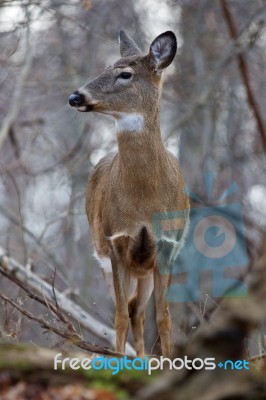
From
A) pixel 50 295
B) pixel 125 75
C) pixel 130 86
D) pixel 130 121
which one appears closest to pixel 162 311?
pixel 130 121

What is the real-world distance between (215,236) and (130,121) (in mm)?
1985

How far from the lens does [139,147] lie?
7180 mm

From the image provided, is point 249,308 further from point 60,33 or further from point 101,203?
point 60,33

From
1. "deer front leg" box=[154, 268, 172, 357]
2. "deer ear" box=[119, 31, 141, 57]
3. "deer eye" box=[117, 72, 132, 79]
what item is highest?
"deer ear" box=[119, 31, 141, 57]

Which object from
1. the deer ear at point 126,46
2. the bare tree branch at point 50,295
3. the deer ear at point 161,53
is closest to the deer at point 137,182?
the deer ear at point 161,53

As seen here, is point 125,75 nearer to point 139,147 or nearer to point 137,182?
point 139,147

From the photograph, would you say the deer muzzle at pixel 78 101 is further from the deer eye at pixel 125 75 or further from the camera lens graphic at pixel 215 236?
the camera lens graphic at pixel 215 236

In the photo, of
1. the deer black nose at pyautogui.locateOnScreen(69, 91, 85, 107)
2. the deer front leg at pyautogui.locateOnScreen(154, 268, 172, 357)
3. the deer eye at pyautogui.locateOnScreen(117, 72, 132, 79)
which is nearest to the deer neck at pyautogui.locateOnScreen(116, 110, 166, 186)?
the deer eye at pyautogui.locateOnScreen(117, 72, 132, 79)

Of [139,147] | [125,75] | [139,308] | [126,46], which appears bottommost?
[139,308]

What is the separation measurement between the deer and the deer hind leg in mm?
314

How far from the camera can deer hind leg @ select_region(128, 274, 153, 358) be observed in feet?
25.7

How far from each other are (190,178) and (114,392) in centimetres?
1210

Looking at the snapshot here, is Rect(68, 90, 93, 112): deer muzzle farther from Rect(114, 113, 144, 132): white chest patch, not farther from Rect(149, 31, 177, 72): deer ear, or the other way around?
Rect(149, 31, 177, 72): deer ear

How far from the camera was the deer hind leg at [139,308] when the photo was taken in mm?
7824
